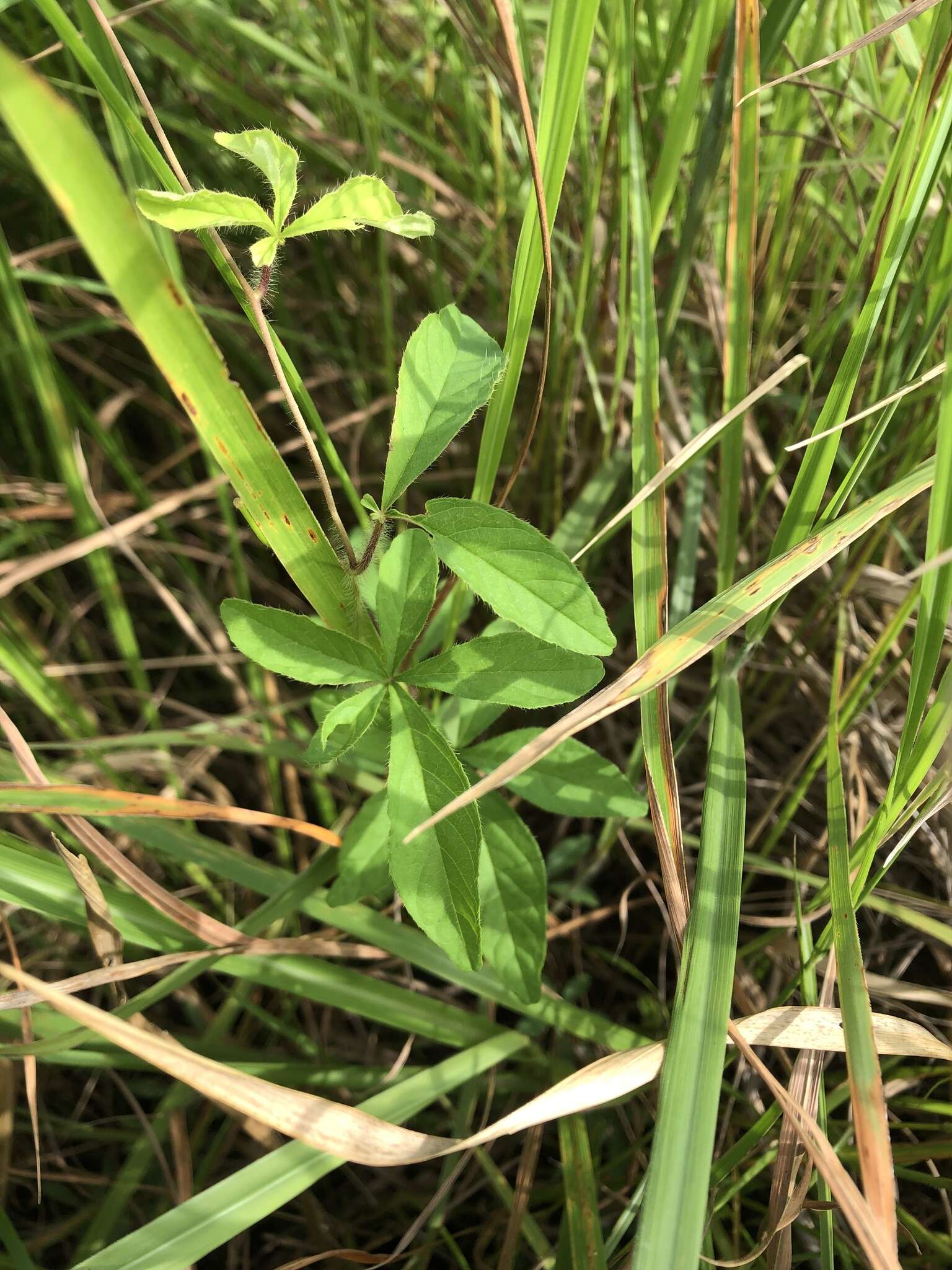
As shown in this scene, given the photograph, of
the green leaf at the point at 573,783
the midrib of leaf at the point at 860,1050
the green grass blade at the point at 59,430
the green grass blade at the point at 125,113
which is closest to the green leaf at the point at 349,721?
the green leaf at the point at 573,783

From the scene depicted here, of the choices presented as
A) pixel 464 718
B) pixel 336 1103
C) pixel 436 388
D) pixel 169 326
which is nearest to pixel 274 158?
pixel 169 326

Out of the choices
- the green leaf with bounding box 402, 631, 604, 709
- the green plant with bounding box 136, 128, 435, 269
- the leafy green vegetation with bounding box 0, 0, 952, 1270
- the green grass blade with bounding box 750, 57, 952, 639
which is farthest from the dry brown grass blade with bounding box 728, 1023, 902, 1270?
the green plant with bounding box 136, 128, 435, 269

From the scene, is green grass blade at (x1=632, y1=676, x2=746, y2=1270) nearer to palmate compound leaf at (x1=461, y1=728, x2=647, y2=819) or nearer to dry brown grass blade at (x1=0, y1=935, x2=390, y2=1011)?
palmate compound leaf at (x1=461, y1=728, x2=647, y2=819)

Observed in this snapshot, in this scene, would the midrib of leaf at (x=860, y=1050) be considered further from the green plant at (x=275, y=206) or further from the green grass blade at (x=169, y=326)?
the green plant at (x=275, y=206)

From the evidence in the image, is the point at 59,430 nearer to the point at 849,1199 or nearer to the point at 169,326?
the point at 169,326

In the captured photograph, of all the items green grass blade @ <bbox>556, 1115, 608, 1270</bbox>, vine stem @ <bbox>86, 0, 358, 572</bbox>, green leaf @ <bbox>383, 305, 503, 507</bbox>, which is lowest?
green grass blade @ <bbox>556, 1115, 608, 1270</bbox>

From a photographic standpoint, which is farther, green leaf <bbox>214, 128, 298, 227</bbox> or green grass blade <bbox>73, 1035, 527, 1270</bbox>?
green grass blade <bbox>73, 1035, 527, 1270</bbox>

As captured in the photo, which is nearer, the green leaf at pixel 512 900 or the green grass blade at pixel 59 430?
the green leaf at pixel 512 900

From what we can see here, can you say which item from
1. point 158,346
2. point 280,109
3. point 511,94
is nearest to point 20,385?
point 280,109
